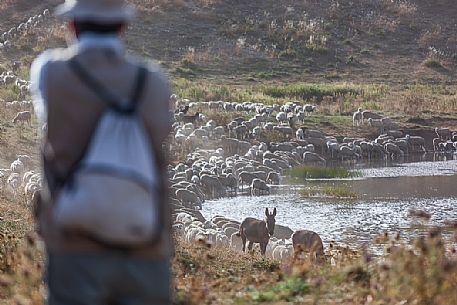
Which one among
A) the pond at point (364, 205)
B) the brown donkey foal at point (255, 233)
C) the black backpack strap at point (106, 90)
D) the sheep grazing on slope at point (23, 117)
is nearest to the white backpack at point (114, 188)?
the black backpack strap at point (106, 90)

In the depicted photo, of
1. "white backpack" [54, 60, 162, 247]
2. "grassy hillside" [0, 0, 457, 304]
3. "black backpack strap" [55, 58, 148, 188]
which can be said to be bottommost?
"white backpack" [54, 60, 162, 247]

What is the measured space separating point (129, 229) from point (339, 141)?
24.8 meters

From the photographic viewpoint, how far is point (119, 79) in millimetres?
3504

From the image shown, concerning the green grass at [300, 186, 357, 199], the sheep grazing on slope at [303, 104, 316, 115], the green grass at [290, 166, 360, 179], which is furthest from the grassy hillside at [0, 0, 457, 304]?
the green grass at [300, 186, 357, 199]

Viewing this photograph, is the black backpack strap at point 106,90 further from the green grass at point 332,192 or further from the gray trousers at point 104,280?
the green grass at point 332,192

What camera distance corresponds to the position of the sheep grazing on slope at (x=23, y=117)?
77.6 feet

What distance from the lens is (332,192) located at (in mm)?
19609

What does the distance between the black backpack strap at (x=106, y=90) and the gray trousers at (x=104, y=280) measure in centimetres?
53

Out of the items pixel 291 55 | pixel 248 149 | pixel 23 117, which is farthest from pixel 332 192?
pixel 291 55

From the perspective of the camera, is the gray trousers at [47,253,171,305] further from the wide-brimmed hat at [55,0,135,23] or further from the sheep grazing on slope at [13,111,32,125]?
the sheep grazing on slope at [13,111,32,125]

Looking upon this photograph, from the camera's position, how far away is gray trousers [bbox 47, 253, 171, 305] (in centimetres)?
342

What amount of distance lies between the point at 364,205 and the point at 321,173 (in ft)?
16.4

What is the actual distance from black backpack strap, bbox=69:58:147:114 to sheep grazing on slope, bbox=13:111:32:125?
20.6 metres

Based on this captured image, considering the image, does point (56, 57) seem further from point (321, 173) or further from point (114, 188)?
point (321, 173)
